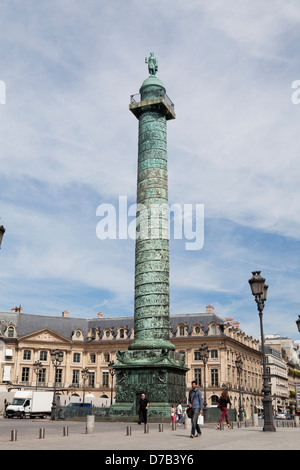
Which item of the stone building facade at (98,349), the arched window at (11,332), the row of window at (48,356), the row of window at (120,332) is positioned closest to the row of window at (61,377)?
the stone building facade at (98,349)

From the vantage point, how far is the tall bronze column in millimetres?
26656

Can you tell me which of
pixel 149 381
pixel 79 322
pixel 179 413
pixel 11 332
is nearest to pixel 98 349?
pixel 79 322

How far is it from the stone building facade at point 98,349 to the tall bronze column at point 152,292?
3464 cm

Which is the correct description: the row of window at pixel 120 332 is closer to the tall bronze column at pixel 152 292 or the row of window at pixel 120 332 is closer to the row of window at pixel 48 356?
the row of window at pixel 48 356

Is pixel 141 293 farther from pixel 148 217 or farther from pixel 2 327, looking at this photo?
pixel 2 327

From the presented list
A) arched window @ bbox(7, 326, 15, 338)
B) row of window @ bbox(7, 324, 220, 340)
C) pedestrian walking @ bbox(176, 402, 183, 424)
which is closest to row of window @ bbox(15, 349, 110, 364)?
row of window @ bbox(7, 324, 220, 340)

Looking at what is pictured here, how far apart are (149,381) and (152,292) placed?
15.5 feet

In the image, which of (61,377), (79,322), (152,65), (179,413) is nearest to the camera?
(179,413)

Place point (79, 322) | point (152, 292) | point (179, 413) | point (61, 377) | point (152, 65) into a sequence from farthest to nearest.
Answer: point (79, 322) → point (61, 377) → point (152, 65) → point (152, 292) → point (179, 413)

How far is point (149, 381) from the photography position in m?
26.6

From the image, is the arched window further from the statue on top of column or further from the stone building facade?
the statue on top of column

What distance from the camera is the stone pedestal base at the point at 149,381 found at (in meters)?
26.2

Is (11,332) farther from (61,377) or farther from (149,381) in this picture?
(149,381)
